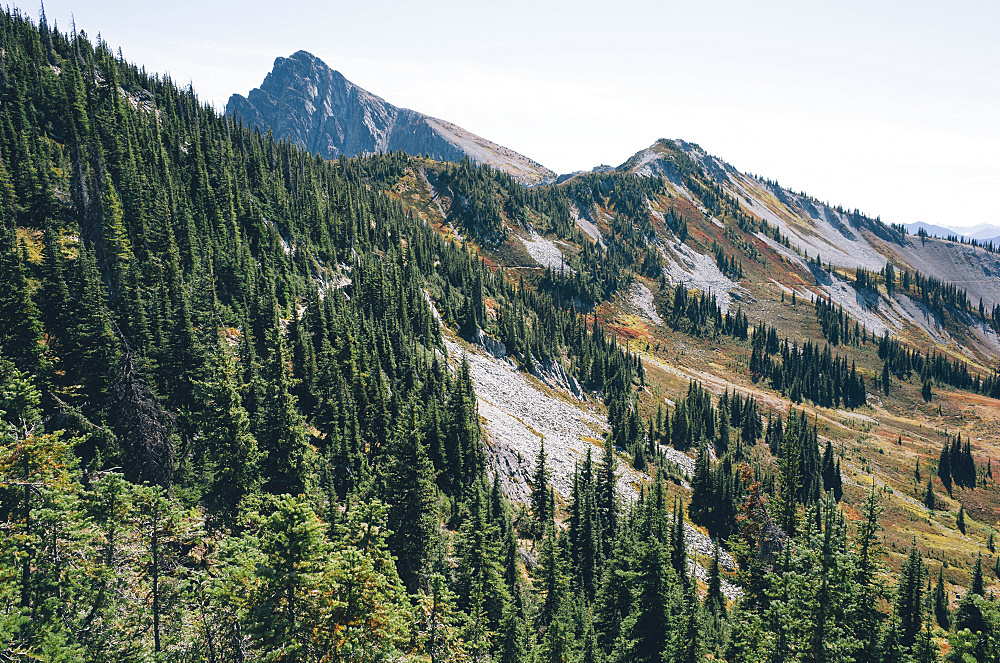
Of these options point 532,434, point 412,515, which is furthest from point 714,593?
point 412,515

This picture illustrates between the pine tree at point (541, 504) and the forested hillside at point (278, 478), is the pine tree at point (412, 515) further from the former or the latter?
the pine tree at point (541, 504)

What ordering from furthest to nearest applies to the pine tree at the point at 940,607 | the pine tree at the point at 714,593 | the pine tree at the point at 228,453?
1. the pine tree at the point at 940,607
2. the pine tree at the point at 714,593
3. the pine tree at the point at 228,453

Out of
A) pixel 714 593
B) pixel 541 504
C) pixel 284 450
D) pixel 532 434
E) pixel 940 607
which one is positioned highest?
pixel 284 450

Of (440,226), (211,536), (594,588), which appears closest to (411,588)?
(211,536)

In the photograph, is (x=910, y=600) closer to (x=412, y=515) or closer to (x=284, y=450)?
(x=412, y=515)

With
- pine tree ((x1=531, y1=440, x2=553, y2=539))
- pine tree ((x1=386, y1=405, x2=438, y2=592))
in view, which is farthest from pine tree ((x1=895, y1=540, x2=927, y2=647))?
pine tree ((x1=386, y1=405, x2=438, y2=592))

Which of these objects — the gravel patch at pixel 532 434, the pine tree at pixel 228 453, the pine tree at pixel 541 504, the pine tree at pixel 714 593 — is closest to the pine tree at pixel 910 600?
the pine tree at pixel 714 593

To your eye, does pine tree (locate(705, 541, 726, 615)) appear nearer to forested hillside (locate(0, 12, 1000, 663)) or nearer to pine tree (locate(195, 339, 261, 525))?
forested hillside (locate(0, 12, 1000, 663))

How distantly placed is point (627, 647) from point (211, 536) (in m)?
27.1

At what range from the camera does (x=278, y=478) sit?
130ft

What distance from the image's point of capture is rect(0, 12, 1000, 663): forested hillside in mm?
19203

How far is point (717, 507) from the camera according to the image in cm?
8694

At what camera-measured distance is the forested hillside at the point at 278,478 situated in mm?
19203

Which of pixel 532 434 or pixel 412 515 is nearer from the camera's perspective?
pixel 412 515
